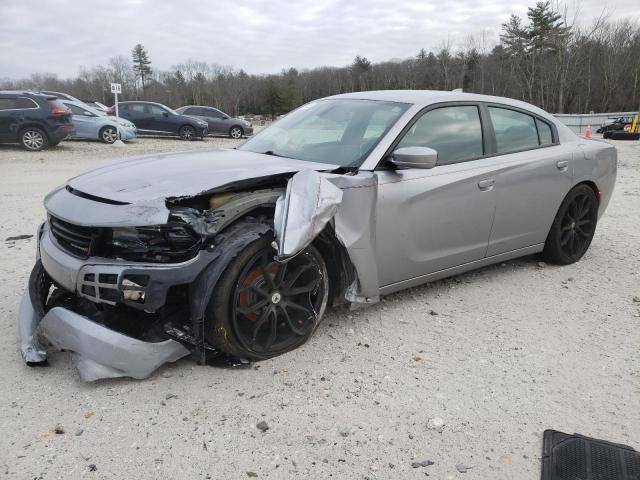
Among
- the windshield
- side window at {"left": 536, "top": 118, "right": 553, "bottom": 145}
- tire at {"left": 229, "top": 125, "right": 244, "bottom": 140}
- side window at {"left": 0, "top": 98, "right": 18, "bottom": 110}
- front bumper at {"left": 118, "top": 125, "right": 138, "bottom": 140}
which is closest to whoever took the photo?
the windshield

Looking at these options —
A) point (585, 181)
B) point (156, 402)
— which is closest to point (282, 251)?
point (156, 402)

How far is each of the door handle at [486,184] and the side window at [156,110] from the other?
18.8 m

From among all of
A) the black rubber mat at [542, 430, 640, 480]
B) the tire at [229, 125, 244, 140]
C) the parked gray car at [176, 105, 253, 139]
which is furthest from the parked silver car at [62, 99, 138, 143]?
the black rubber mat at [542, 430, 640, 480]

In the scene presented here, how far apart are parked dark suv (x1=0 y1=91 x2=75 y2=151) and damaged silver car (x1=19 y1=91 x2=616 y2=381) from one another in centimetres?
1229

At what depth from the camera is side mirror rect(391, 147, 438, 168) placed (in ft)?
10.8

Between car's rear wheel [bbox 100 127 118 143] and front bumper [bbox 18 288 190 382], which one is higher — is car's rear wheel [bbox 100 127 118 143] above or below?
above

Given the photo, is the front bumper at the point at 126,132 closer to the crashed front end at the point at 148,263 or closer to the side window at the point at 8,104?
the side window at the point at 8,104

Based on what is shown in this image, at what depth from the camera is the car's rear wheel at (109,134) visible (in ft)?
57.7

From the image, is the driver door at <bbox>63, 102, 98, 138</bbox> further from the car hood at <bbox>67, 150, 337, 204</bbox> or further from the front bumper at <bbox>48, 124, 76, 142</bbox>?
the car hood at <bbox>67, 150, 337, 204</bbox>

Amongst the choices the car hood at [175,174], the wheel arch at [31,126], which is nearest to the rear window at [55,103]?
the wheel arch at [31,126]

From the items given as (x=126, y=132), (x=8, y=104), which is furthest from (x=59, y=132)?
(x=126, y=132)

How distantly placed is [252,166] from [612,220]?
5858 mm

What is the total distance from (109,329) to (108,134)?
16720 mm

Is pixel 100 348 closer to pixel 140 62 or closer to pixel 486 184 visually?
pixel 486 184
